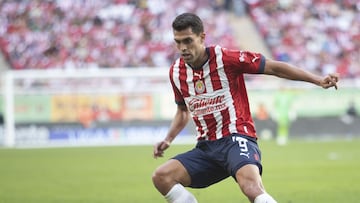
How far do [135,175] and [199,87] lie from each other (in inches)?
360

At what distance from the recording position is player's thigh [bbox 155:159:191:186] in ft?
23.4

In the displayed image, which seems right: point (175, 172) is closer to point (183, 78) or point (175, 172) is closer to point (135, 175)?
point (183, 78)

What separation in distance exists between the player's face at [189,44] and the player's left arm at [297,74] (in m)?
0.60

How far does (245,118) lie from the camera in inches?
282

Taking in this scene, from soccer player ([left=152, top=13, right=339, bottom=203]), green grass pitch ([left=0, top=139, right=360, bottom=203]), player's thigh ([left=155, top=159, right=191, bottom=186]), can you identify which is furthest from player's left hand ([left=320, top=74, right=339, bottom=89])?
green grass pitch ([left=0, top=139, right=360, bottom=203])

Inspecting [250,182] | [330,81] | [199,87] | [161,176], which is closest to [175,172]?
[161,176]

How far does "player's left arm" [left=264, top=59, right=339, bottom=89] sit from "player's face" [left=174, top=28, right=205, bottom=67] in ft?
1.97

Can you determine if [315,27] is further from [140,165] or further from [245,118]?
[245,118]

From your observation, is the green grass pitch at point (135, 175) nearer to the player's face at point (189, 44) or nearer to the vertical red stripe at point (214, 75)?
the vertical red stripe at point (214, 75)

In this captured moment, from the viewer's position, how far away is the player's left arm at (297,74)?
6.55 metres

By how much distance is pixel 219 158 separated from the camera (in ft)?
23.2

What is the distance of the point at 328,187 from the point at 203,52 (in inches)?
258

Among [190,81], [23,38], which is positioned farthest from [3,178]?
[23,38]

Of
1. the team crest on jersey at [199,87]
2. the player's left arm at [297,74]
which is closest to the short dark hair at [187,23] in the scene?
the team crest on jersey at [199,87]
